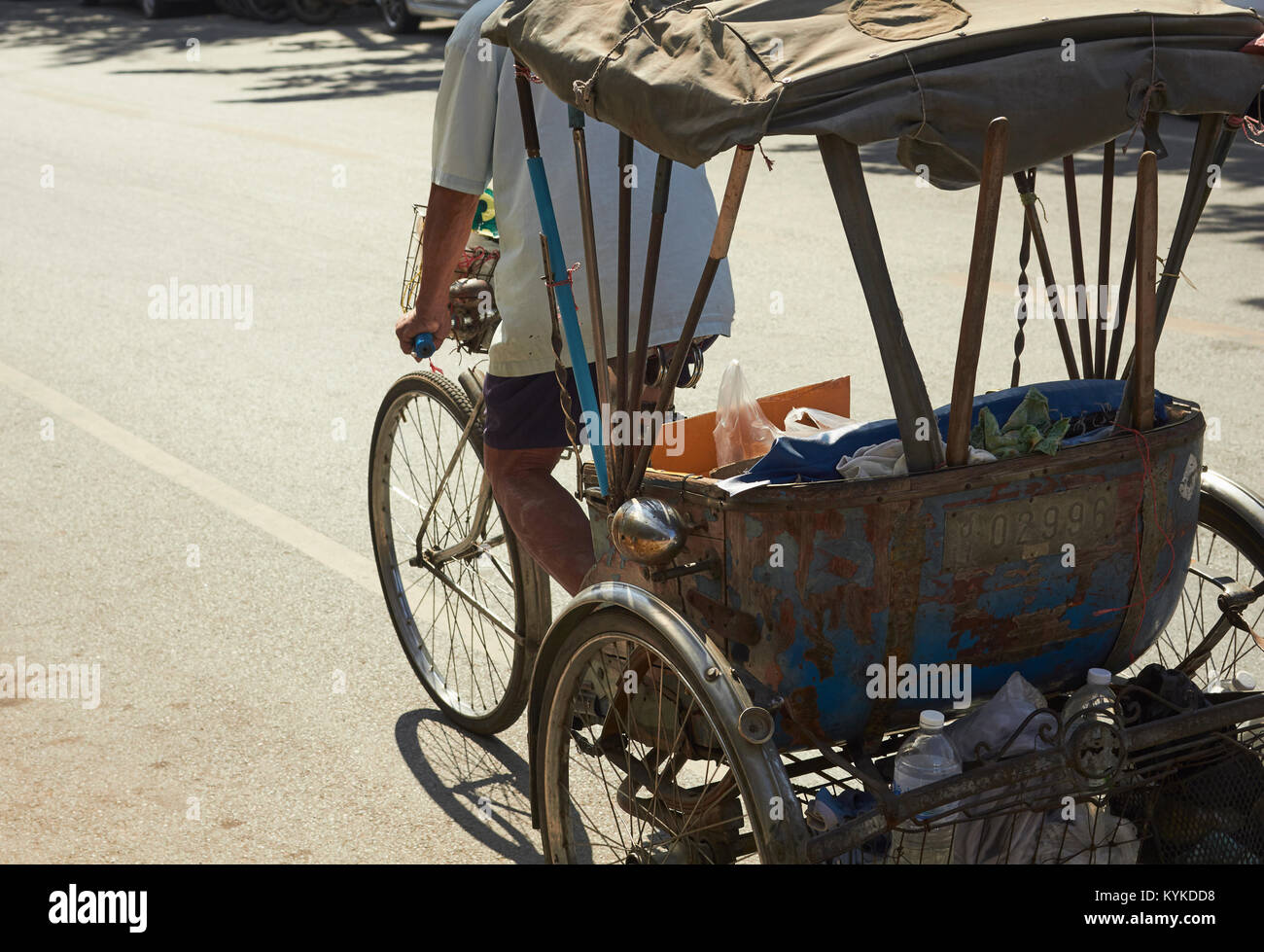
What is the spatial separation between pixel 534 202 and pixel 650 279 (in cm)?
63

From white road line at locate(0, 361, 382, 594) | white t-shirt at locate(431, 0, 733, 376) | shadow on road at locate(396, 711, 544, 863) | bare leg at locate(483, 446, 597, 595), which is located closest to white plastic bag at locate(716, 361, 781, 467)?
white t-shirt at locate(431, 0, 733, 376)

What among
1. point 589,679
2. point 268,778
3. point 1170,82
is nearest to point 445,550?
point 268,778

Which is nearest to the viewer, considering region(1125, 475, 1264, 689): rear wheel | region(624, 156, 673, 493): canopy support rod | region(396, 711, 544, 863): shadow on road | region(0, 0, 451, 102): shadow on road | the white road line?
region(624, 156, 673, 493): canopy support rod

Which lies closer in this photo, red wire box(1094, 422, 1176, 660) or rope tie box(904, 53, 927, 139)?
rope tie box(904, 53, 927, 139)

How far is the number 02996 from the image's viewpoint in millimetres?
2465

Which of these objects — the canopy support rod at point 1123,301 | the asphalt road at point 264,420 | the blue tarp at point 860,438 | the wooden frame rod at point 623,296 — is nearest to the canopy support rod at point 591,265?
the wooden frame rod at point 623,296

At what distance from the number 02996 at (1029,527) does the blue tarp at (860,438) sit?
113 mm

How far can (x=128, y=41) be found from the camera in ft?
66.4

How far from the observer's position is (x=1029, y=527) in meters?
2.52

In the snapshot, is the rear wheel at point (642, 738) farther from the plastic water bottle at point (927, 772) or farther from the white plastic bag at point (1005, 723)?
the white plastic bag at point (1005, 723)

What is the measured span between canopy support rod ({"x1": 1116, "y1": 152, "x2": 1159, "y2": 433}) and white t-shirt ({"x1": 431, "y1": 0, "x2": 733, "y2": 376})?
38.7 inches

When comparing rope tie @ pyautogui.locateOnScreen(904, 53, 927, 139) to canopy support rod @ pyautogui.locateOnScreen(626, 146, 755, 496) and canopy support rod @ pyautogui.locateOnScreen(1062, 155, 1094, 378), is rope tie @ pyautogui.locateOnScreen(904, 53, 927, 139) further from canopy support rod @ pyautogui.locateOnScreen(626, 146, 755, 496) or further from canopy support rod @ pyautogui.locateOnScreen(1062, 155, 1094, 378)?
canopy support rod @ pyautogui.locateOnScreen(1062, 155, 1094, 378)
